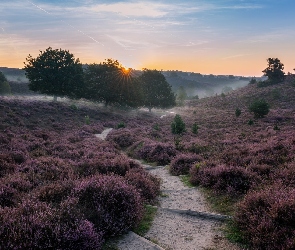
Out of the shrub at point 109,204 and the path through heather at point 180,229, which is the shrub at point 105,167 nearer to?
the path through heather at point 180,229

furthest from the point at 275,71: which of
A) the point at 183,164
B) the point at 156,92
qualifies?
the point at 183,164

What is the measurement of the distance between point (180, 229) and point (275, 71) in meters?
76.0

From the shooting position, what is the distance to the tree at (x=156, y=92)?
69.4 meters

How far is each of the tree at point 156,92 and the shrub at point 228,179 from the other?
184 feet

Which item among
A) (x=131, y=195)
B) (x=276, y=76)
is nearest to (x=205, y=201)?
(x=131, y=195)

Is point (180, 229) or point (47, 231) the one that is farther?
point (180, 229)

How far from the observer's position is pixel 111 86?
203 ft

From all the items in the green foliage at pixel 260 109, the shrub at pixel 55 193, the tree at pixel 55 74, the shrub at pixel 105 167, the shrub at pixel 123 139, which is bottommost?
the shrub at pixel 123 139

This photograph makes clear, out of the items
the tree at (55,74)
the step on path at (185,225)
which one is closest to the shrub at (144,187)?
the step on path at (185,225)

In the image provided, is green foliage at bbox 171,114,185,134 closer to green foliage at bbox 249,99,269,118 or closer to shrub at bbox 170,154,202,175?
green foliage at bbox 249,99,269,118

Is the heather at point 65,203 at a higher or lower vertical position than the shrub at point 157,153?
higher

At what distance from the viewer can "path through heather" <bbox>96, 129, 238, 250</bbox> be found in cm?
714

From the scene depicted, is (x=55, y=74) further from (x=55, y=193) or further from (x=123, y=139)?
(x=55, y=193)

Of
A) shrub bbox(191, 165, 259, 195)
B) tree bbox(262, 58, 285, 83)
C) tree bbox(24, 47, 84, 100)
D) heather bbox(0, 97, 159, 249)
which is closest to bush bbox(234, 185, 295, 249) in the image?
shrub bbox(191, 165, 259, 195)
